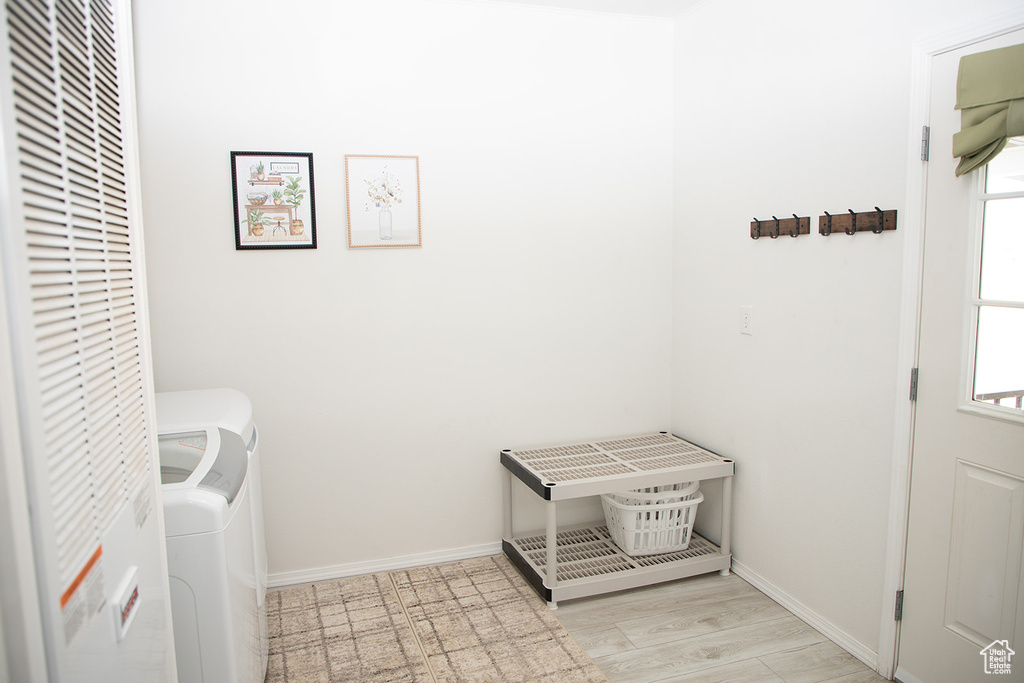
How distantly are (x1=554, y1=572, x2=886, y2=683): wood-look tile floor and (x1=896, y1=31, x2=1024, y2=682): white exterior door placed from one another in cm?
33

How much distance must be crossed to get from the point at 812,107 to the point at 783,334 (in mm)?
835

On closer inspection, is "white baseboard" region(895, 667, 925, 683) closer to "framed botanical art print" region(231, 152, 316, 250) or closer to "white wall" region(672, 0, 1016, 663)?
"white wall" region(672, 0, 1016, 663)

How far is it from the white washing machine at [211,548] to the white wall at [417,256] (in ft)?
2.51

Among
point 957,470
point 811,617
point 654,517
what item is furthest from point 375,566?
point 957,470

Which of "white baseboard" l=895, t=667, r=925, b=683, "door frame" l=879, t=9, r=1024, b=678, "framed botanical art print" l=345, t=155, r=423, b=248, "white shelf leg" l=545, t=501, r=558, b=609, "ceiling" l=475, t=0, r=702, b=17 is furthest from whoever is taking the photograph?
"ceiling" l=475, t=0, r=702, b=17

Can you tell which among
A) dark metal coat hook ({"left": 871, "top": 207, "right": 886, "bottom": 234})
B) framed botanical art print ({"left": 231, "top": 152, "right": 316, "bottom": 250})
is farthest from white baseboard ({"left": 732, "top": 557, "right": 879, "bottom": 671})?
framed botanical art print ({"left": 231, "top": 152, "right": 316, "bottom": 250})

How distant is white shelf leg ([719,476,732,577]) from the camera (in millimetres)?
2859

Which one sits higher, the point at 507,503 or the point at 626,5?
the point at 626,5

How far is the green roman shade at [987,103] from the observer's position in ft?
5.58

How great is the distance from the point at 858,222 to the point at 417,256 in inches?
67.1

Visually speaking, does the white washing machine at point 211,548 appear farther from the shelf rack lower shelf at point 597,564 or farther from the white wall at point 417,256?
the shelf rack lower shelf at point 597,564

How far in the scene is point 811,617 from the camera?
2.51m

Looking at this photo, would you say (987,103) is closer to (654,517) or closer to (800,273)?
(800,273)

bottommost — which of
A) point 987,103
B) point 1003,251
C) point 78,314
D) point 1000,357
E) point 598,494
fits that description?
point 598,494
